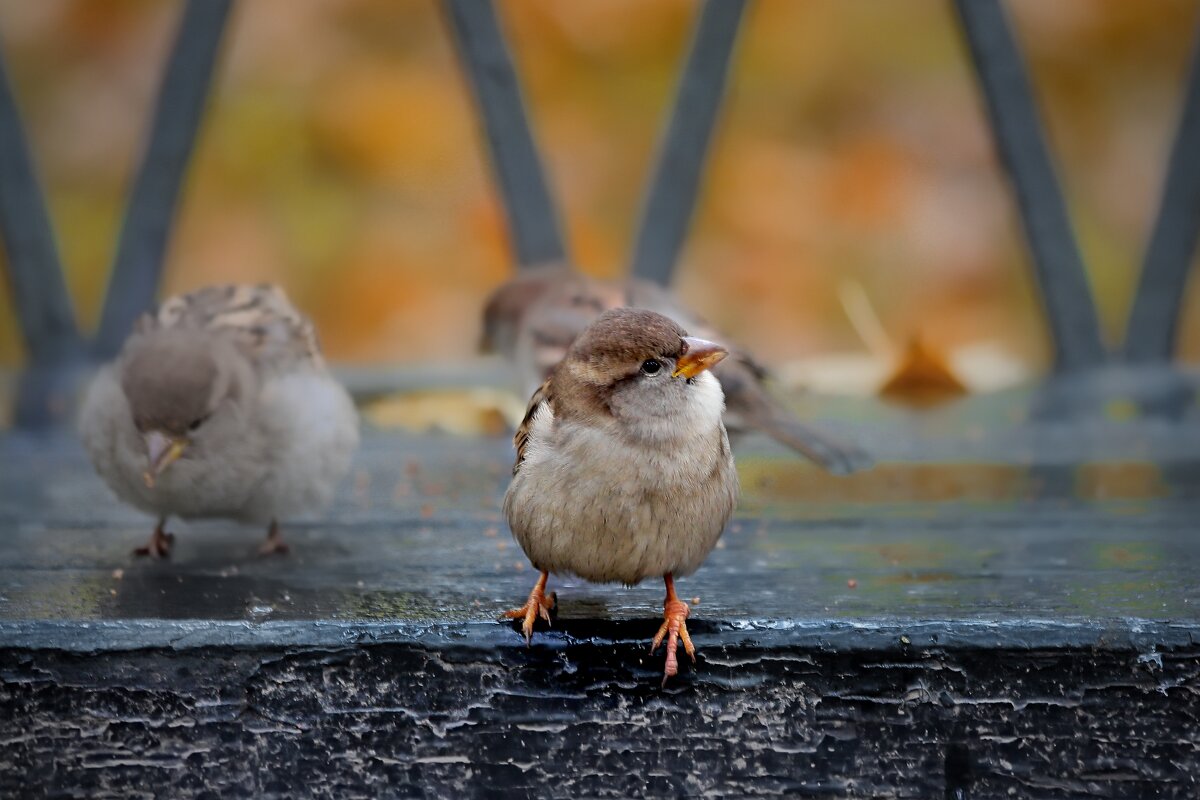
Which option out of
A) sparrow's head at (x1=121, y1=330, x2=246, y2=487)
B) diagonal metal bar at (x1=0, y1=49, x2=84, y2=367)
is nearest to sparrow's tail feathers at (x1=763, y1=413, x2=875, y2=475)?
sparrow's head at (x1=121, y1=330, x2=246, y2=487)

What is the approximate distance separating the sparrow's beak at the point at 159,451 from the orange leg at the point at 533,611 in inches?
34.3

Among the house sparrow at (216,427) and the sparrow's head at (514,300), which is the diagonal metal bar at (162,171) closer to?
the sparrow's head at (514,300)

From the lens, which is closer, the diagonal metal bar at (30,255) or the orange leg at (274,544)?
the orange leg at (274,544)

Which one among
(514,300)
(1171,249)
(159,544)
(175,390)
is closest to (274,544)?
(159,544)

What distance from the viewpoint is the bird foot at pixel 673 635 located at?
186 cm

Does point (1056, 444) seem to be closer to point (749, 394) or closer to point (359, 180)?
point (749, 394)

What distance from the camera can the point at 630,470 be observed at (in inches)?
74.7

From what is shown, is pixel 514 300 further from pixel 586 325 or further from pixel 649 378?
pixel 649 378

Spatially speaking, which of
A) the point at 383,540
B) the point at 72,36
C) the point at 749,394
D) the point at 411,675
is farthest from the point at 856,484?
the point at 72,36

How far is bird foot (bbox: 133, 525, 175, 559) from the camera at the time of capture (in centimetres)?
257

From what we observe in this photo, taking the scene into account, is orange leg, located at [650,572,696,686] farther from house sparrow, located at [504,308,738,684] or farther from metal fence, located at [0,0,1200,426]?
metal fence, located at [0,0,1200,426]

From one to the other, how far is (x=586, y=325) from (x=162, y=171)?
80.6 inches

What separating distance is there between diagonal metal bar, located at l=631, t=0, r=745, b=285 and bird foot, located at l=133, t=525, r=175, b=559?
195 cm

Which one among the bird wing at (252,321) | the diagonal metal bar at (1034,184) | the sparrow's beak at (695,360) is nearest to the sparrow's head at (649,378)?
the sparrow's beak at (695,360)
